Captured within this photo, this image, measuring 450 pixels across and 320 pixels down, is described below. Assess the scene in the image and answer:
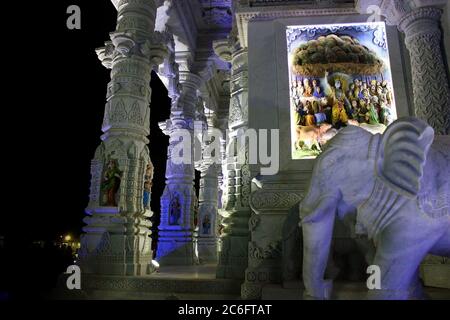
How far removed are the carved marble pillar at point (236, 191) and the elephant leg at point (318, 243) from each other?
3.12 meters

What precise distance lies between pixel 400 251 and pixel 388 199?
→ 0.35 metres

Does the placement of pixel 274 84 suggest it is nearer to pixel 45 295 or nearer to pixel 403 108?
pixel 403 108

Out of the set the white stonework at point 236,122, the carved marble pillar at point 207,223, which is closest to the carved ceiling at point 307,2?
the white stonework at point 236,122

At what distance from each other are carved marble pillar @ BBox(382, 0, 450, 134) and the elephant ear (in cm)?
204

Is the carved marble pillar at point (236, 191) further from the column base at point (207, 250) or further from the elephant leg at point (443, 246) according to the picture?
the column base at point (207, 250)

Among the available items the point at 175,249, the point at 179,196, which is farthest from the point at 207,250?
the point at 179,196

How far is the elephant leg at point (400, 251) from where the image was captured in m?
2.46

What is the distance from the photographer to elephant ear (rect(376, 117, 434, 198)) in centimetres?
240

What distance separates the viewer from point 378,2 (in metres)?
4.84

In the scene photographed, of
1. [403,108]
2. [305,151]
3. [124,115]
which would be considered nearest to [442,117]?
[403,108]

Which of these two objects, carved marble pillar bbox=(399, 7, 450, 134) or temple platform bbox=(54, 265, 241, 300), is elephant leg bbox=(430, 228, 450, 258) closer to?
carved marble pillar bbox=(399, 7, 450, 134)

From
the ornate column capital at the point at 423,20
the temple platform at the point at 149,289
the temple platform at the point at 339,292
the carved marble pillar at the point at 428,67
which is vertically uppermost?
the ornate column capital at the point at 423,20

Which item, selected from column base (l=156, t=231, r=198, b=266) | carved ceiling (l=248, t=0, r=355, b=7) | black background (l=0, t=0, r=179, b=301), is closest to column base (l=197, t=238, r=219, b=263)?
column base (l=156, t=231, r=198, b=266)

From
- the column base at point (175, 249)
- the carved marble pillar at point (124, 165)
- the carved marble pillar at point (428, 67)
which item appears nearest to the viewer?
the carved marble pillar at point (428, 67)
